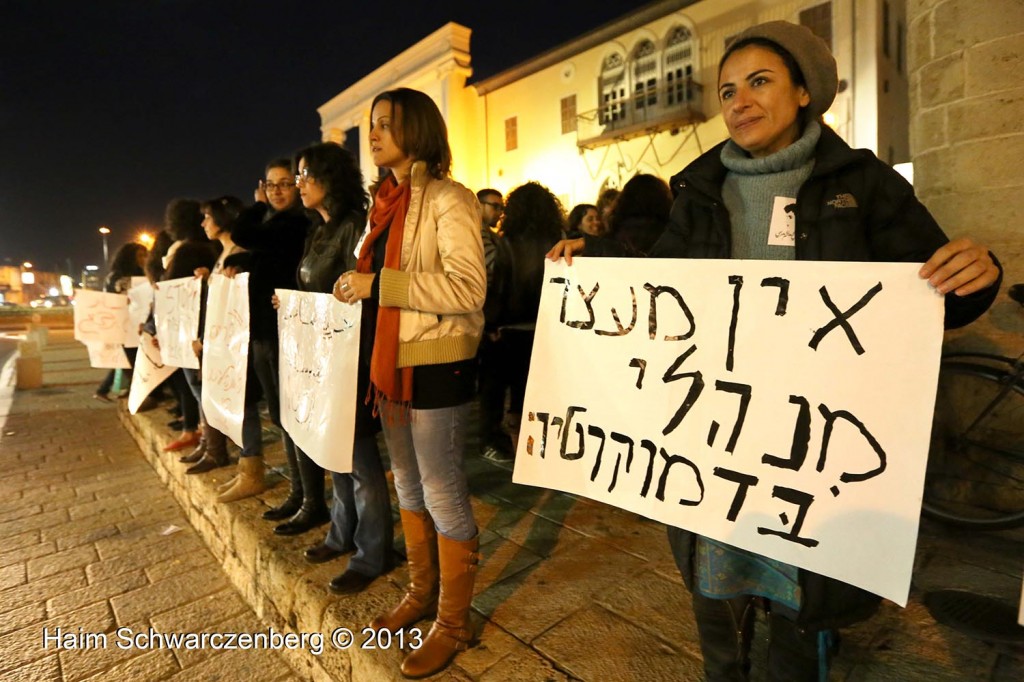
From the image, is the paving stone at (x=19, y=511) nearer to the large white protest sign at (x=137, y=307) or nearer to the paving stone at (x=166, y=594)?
the large white protest sign at (x=137, y=307)

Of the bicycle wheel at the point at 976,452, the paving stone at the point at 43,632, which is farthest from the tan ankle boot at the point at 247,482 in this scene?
the bicycle wheel at the point at 976,452

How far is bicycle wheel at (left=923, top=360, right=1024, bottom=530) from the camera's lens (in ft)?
8.33

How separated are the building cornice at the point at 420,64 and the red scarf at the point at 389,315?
18100mm

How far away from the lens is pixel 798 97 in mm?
1372

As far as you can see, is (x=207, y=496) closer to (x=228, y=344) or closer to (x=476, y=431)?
(x=228, y=344)

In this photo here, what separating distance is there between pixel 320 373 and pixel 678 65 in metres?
16.6

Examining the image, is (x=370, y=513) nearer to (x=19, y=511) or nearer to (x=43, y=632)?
(x=43, y=632)

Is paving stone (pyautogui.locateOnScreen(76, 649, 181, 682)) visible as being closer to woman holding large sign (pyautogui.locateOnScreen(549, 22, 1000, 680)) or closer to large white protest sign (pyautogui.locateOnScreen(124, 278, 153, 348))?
woman holding large sign (pyautogui.locateOnScreen(549, 22, 1000, 680))

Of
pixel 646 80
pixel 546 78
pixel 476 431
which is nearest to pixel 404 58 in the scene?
pixel 546 78

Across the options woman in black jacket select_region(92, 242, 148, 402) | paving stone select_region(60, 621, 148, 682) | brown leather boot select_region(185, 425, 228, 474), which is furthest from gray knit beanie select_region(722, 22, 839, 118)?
woman in black jacket select_region(92, 242, 148, 402)

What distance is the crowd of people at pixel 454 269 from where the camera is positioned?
1271 millimetres

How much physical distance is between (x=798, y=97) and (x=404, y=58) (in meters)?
22.8

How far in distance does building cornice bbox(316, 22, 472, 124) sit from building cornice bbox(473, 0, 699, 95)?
50.2 inches

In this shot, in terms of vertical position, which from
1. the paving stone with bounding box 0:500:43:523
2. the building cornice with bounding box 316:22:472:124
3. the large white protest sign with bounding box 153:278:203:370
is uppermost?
the building cornice with bounding box 316:22:472:124
